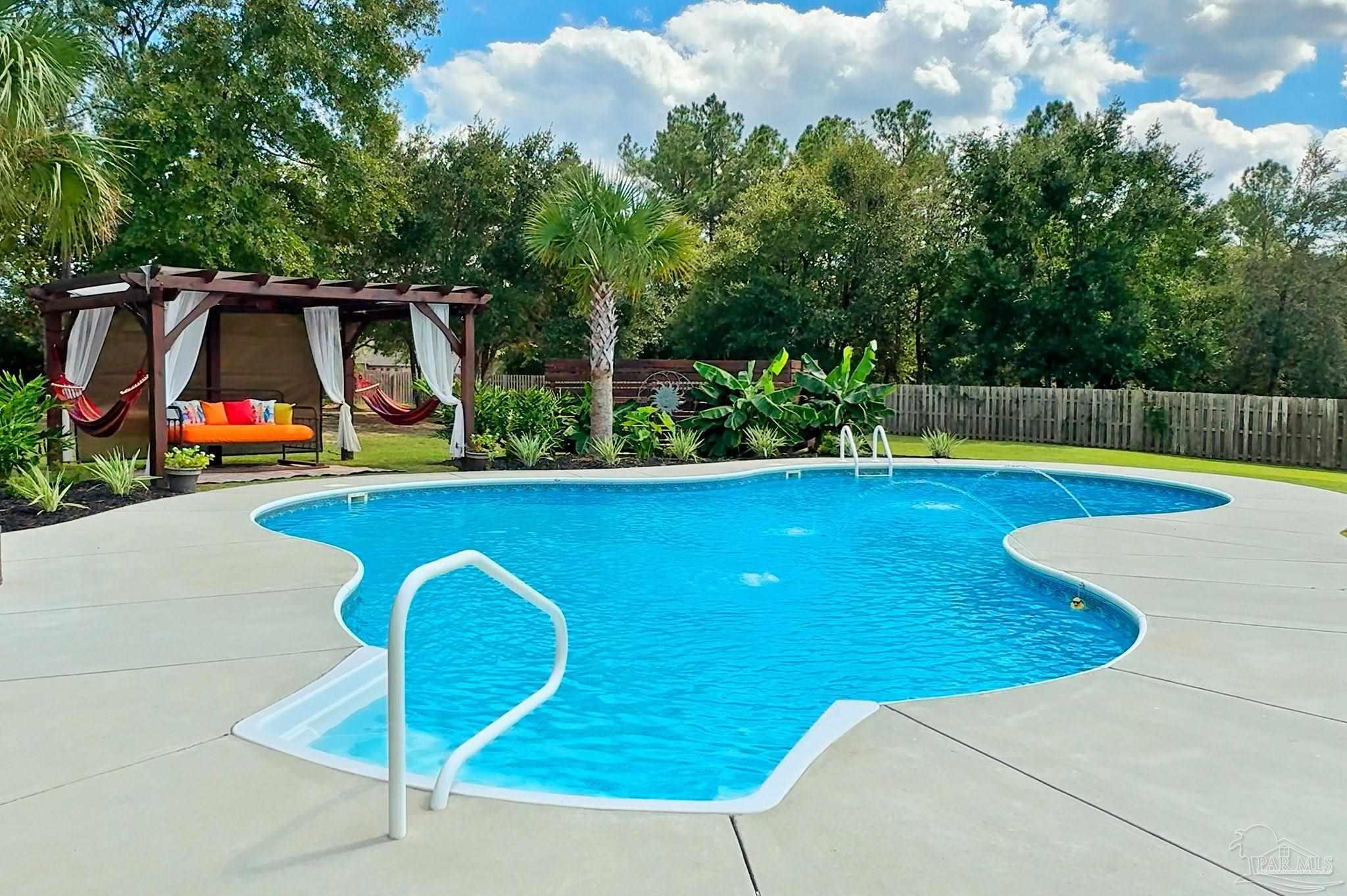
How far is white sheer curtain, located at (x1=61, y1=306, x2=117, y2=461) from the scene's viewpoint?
1345 cm

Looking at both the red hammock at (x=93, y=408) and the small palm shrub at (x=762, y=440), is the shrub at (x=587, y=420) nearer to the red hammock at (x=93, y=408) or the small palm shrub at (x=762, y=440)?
the small palm shrub at (x=762, y=440)

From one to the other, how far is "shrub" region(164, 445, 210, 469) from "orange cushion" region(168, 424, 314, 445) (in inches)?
56.3

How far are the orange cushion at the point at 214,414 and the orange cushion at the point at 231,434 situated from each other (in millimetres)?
152

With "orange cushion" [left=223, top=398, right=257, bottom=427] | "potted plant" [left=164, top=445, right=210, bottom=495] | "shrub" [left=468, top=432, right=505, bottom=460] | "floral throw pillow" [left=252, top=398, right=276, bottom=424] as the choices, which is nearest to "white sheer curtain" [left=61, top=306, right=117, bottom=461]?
"orange cushion" [left=223, top=398, right=257, bottom=427]

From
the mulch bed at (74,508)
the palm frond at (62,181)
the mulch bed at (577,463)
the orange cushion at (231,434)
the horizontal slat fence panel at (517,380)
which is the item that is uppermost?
the palm frond at (62,181)

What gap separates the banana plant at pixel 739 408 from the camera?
49.9ft

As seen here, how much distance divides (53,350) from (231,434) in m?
3.63

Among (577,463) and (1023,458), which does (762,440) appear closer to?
(577,463)

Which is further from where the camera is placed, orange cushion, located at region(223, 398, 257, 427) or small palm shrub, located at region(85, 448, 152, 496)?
orange cushion, located at region(223, 398, 257, 427)

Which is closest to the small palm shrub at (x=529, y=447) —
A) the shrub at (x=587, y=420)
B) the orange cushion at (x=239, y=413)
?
the shrub at (x=587, y=420)

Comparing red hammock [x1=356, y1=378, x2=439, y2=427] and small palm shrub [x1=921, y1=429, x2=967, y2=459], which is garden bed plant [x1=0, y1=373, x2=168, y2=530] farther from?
small palm shrub [x1=921, y1=429, x2=967, y2=459]

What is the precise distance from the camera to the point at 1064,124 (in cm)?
2334

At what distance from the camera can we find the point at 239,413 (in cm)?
1366

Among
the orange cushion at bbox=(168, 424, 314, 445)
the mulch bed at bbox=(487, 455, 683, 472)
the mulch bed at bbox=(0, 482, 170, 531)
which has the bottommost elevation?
the mulch bed at bbox=(0, 482, 170, 531)
